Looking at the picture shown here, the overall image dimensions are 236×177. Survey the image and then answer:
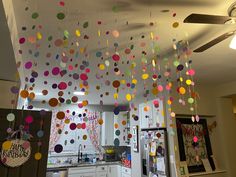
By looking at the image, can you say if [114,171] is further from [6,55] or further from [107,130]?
[6,55]

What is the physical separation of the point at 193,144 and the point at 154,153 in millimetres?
770

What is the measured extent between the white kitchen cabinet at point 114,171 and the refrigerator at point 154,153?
156 cm

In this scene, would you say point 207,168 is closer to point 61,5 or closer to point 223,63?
point 223,63

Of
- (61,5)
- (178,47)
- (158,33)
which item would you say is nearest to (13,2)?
(61,5)

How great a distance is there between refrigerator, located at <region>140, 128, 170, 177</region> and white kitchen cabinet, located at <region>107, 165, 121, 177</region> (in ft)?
5.12

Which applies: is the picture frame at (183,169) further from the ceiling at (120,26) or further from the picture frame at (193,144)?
the ceiling at (120,26)

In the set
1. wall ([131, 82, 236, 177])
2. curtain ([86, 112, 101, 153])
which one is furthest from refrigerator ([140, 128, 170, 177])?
curtain ([86, 112, 101, 153])

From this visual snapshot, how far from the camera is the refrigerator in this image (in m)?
3.24

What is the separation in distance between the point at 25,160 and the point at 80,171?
3365 mm

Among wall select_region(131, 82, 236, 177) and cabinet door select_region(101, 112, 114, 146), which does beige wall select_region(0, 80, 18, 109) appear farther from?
cabinet door select_region(101, 112, 114, 146)

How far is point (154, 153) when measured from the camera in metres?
3.44

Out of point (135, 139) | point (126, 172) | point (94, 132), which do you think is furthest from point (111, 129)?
point (135, 139)

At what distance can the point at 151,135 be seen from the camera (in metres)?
3.61

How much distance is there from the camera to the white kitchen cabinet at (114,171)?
5.09m
